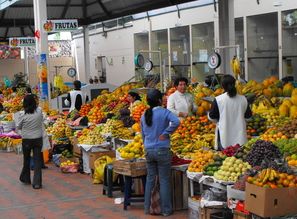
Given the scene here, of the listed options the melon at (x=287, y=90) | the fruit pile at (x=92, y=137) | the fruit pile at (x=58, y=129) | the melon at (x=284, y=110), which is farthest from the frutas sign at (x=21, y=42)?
the melon at (x=284, y=110)

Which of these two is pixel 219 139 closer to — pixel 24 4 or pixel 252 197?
pixel 252 197

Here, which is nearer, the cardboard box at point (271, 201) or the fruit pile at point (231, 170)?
the cardboard box at point (271, 201)

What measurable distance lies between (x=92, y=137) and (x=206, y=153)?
4074 mm

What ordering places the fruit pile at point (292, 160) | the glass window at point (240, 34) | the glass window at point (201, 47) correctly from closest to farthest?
the fruit pile at point (292, 160) → the glass window at point (240, 34) → the glass window at point (201, 47)

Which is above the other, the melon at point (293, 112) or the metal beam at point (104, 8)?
the metal beam at point (104, 8)

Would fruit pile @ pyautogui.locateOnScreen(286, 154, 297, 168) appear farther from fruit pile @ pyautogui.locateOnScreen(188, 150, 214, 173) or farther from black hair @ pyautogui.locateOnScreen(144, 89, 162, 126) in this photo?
black hair @ pyautogui.locateOnScreen(144, 89, 162, 126)

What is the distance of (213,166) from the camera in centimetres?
678

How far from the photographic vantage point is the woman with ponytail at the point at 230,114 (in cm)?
744

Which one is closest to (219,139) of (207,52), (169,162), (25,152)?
(169,162)

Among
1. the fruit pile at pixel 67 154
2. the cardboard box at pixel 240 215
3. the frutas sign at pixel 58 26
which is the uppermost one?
the frutas sign at pixel 58 26

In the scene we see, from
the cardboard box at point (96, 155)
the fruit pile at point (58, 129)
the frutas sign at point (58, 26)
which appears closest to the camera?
the cardboard box at point (96, 155)

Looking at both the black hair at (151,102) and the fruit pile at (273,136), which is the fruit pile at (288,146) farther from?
the black hair at (151,102)

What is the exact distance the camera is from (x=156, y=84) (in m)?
16.3

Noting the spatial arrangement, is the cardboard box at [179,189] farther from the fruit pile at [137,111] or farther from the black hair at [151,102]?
the fruit pile at [137,111]
